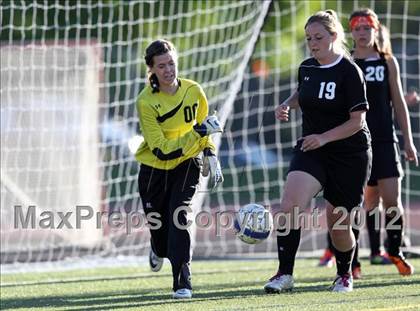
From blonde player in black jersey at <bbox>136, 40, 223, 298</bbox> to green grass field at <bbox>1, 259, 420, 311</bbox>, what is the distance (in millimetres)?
344

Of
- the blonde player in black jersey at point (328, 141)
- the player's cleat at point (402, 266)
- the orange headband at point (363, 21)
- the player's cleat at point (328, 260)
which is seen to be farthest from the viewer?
the player's cleat at point (328, 260)

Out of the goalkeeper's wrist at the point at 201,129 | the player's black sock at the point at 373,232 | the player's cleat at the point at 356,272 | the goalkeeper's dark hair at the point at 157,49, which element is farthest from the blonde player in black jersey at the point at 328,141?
the player's black sock at the point at 373,232

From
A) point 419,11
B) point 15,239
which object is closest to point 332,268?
point 15,239

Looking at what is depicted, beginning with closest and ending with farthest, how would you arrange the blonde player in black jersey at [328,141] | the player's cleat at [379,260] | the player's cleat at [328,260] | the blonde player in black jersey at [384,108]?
the blonde player in black jersey at [328,141], the blonde player in black jersey at [384,108], the player's cleat at [379,260], the player's cleat at [328,260]

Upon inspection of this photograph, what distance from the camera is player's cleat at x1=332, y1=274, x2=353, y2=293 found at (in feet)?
22.6

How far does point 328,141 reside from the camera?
6461 mm

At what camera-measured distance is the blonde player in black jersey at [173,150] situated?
6.74 metres

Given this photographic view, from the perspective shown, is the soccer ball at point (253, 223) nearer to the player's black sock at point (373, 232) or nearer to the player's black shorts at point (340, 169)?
the player's black shorts at point (340, 169)

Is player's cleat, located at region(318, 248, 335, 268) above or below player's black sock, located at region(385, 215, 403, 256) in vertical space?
below

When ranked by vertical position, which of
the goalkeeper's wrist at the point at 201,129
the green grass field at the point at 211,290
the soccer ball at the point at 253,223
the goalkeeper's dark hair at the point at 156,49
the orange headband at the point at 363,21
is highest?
the orange headband at the point at 363,21

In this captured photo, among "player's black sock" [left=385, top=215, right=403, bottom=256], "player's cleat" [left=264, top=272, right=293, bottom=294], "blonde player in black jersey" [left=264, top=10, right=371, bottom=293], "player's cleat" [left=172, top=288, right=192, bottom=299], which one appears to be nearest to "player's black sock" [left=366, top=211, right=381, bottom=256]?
"player's black sock" [left=385, top=215, right=403, bottom=256]

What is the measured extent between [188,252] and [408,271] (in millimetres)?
1987

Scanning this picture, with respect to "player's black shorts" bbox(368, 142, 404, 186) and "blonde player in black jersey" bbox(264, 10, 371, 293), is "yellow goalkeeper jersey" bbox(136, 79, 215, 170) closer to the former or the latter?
"blonde player in black jersey" bbox(264, 10, 371, 293)

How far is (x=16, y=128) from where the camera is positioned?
10.4 m
